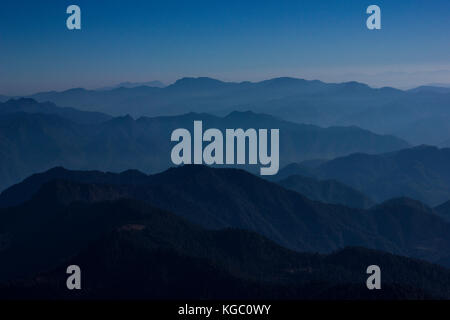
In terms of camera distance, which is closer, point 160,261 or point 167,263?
point 167,263

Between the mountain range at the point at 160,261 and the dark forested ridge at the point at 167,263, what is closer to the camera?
the dark forested ridge at the point at 167,263

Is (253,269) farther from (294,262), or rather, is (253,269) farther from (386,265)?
(386,265)

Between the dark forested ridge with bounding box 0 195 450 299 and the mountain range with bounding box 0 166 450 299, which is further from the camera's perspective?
the mountain range with bounding box 0 166 450 299

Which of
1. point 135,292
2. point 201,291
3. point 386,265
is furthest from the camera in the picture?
point 386,265

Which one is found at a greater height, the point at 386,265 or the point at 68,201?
the point at 68,201

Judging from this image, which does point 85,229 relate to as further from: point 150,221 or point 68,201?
point 68,201

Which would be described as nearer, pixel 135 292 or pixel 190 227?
pixel 135 292

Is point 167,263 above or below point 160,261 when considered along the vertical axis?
below
